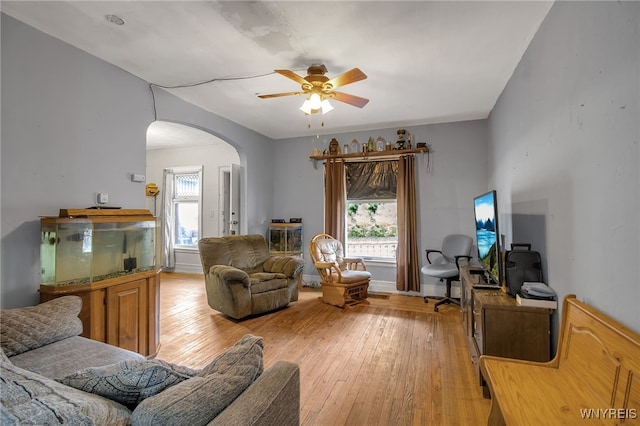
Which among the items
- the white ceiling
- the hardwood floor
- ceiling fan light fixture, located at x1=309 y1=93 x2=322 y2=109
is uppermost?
the white ceiling

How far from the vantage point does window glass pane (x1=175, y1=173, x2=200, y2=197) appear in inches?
253

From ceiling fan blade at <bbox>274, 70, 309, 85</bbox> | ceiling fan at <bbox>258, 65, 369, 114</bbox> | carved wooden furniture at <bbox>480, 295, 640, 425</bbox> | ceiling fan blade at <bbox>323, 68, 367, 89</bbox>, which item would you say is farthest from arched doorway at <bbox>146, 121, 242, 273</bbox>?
carved wooden furniture at <bbox>480, 295, 640, 425</bbox>

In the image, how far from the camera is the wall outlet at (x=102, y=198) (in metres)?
2.63

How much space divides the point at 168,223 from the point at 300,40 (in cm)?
539

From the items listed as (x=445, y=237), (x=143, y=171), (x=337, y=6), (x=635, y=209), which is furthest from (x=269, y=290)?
(x=635, y=209)

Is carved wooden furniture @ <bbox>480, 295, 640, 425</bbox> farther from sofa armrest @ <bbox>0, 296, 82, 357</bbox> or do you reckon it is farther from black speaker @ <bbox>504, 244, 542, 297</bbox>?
sofa armrest @ <bbox>0, 296, 82, 357</bbox>

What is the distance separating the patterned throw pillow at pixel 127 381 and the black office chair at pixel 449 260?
3633mm

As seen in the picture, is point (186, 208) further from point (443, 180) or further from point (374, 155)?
point (443, 180)

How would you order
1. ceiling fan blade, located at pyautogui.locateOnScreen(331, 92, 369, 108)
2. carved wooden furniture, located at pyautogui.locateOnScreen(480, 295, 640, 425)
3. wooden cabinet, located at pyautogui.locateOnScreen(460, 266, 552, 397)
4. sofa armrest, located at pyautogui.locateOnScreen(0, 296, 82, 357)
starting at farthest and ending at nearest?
ceiling fan blade, located at pyautogui.locateOnScreen(331, 92, 369, 108) < wooden cabinet, located at pyautogui.locateOnScreen(460, 266, 552, 397) < sofa armrest, located at pyautogui.locateOnScreen(0, 296, 82, 357) < carved wooden furniture, located at pyautogui.locateOnScreen(480, 295, 640, 425)

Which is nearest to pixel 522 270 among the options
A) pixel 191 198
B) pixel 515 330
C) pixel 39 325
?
pixel 515 330

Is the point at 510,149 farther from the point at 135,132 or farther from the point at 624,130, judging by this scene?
the point at 135,132

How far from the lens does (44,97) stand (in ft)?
7.41

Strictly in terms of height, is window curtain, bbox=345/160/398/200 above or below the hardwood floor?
above

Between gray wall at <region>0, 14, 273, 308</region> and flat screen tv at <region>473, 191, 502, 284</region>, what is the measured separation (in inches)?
127
